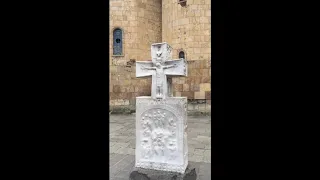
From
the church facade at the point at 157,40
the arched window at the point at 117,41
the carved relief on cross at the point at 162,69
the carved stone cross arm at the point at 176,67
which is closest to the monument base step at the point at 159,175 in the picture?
the carved relief on cross at the point at 162,69

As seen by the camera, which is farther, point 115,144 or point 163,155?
point 115,144

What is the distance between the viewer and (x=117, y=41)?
32.7 feet

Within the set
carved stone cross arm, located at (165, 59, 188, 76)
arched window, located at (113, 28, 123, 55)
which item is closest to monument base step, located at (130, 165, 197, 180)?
carved stone cross arm, located at (165, 59, 188, 76)

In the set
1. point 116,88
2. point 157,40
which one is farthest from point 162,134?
point 157,40

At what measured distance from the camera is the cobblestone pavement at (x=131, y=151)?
333 centimetres

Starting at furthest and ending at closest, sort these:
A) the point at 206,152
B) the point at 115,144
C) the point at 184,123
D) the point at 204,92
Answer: the point at 204,92 < the point at 115,144 < the point at 206,152 < the point at 184,123

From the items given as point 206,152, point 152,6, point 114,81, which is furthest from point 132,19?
point 206,152

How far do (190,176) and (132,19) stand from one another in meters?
8.18

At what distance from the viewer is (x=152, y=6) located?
401 inches

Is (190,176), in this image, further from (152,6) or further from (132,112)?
(152,6)

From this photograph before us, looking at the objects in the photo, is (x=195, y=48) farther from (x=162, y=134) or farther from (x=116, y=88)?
(x=162, y=134)

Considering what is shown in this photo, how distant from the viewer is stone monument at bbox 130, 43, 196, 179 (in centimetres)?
288

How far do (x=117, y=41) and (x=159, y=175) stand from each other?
26.1 feet

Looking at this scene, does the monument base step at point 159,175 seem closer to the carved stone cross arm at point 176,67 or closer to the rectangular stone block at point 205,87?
the carved stone cross arm at point 176,67
